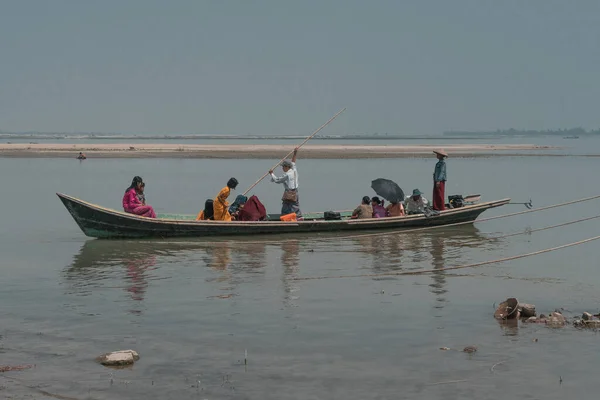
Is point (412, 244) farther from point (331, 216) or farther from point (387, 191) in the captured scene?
point (331, 216)

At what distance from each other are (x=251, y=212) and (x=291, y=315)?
7966 mm

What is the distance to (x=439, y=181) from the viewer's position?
2200 centimetres

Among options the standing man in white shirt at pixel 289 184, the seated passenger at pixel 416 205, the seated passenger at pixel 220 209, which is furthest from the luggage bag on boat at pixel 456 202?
the seated passenger at pixel 220 209

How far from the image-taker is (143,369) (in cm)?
1012

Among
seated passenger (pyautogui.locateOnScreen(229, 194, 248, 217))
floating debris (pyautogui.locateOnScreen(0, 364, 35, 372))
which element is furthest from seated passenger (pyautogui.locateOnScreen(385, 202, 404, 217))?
floating debris (pyautogui.locateOnScreen(0, 364, 35, 372))

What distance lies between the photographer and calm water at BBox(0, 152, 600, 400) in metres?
9.77

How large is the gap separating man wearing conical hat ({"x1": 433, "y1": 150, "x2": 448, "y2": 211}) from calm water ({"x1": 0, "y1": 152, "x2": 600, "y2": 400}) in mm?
722

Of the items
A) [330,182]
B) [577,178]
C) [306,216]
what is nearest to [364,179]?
[330,182]

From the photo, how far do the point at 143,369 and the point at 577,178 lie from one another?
41500mm

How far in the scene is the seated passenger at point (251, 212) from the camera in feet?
67.6

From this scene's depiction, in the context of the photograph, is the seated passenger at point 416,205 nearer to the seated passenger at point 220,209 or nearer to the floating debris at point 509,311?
the seated passenger at point 220,209

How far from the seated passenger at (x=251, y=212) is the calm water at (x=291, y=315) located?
502 millimetres

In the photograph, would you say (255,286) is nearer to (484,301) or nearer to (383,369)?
(484,301)

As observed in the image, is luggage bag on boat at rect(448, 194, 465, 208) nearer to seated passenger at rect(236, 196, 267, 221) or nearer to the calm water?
the calm water
